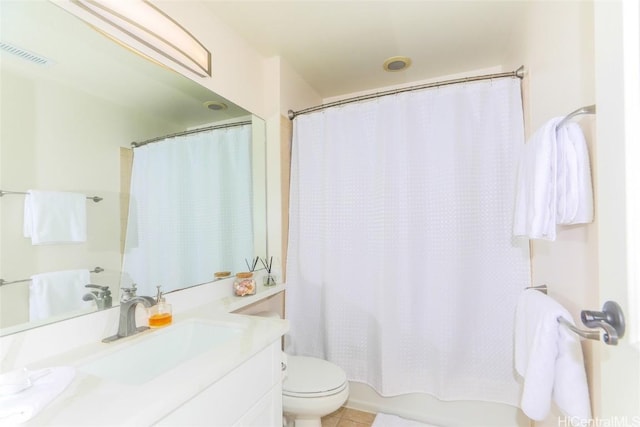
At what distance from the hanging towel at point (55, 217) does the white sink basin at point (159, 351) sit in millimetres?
412

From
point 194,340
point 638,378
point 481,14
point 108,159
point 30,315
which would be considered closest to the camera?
point 638,378

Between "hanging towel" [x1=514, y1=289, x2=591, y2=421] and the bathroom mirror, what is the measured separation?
59.9 inches

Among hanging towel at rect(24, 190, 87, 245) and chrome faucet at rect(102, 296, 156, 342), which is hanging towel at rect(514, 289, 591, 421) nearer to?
chrome faucet at rect(102, 296, 156, 342)

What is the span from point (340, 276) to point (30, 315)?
1438 mm

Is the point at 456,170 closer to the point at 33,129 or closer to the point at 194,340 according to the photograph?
the point at 194,340

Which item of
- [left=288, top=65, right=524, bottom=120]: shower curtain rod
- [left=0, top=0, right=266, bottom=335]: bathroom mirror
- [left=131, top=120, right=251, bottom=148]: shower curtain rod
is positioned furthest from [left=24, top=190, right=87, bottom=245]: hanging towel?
[left=288, top=65, right=524, bottom=120]: shower curtain rod

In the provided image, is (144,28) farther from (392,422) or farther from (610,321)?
(392,422)

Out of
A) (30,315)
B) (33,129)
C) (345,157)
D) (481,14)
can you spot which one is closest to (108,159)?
(33,129)

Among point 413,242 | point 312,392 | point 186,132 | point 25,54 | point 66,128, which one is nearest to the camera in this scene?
point 25,54

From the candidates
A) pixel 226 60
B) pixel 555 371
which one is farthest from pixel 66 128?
pixel 555 371

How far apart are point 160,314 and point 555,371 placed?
145 cm

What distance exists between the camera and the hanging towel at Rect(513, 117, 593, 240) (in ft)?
3.16

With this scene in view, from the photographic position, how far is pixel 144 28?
3.39 feet

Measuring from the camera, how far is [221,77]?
5.48 feet
